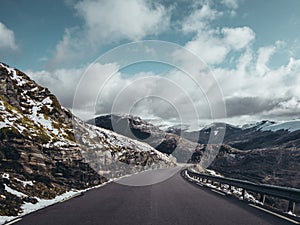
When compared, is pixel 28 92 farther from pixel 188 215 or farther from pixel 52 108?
pixel 188 215

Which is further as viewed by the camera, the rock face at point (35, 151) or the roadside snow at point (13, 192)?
the rock face at point (35, 151)

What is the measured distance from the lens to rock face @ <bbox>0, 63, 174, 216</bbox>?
546 inches

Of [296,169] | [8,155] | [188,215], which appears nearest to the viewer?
[188,215]

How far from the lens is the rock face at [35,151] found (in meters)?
13.9

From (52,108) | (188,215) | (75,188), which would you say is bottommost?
(75,188)

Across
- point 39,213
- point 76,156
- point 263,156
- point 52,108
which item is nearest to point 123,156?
point 52,108

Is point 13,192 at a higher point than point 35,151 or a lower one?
lower

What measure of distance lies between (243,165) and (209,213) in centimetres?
13207

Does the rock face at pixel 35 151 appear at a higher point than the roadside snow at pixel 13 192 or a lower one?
higher

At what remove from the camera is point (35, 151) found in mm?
17391

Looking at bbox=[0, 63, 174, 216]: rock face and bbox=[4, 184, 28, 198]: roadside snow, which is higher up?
bbox=[0, 63, 174, 216]: rock face

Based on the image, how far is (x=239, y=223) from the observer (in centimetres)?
780

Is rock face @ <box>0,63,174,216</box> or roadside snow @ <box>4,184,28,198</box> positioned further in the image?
rock face @ <box>0,63,174,216</box>

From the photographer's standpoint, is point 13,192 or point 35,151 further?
point 35,151
